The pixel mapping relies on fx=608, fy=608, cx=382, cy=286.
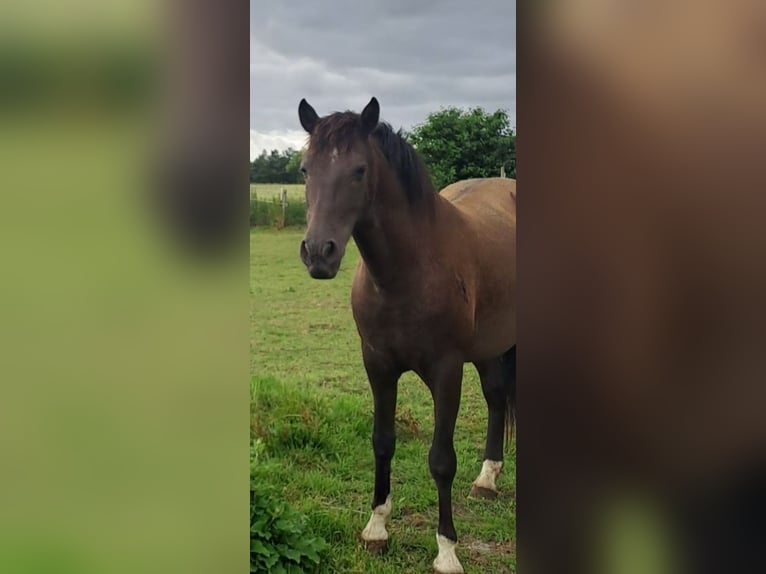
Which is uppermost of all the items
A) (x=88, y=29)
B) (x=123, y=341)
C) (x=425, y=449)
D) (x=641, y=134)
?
(x=88, y=29)

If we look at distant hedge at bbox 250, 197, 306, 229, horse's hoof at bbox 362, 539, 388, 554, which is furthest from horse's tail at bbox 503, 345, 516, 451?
distant hedge at bbox 250, 197, 306, 229

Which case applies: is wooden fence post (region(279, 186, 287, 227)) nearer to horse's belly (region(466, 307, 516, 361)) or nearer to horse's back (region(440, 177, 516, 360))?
horse's back (region(440, 177, 516, 360))

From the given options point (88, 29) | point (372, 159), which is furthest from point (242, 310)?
point (372, 159)

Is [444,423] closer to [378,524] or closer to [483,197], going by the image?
[378,524]

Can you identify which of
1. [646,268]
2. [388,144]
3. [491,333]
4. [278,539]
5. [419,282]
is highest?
[388,144]

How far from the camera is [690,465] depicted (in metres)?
0.88

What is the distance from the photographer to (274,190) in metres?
1.75

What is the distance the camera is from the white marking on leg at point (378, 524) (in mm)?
1925

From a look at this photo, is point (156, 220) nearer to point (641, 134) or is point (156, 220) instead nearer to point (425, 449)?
point (641, 134)

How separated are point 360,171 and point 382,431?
0.89m

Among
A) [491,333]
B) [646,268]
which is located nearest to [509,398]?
[491,333]

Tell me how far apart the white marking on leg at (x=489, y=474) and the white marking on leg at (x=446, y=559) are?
0.29 metres

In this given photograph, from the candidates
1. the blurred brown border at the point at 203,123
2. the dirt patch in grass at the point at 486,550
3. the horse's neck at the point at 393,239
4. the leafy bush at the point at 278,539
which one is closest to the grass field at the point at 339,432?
the dirt patch in grass at the point at 486,550

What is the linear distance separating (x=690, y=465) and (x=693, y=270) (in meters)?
0.29
